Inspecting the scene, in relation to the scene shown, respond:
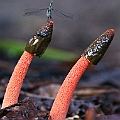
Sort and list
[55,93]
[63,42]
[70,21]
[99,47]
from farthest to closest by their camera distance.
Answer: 1. [70,21]
2. [63,42]
3. [55,93]
4. [99,47]

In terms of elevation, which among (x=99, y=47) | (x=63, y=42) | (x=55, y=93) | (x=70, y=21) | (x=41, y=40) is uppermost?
(x=70, y=21)

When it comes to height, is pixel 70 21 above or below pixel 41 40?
above

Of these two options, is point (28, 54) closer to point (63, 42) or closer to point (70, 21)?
point (63, 42)

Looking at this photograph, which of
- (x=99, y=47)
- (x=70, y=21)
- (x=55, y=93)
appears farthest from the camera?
(x=70, y=21)

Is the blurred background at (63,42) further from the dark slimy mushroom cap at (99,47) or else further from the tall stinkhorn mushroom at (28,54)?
the dark slimy mushroom cap at (99,47)

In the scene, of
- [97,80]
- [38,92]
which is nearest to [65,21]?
[97,80]

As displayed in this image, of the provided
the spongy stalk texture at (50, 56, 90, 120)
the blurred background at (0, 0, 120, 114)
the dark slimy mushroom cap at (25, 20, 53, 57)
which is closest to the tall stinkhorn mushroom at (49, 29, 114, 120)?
the spongy stalk texture at (50, 56, 90, 120)

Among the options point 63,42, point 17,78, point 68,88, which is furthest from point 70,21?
point 68,88

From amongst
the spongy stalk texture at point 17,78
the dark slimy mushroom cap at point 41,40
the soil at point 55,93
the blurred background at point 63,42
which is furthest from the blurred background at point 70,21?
the dark slimy mushroom cap at point 41,40
